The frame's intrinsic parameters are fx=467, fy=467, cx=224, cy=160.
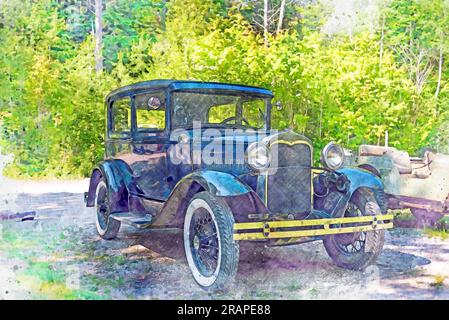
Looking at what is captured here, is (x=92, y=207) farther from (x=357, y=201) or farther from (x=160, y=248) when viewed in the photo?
(x=357, y=201)

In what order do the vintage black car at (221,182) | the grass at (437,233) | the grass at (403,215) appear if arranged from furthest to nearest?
the grass at (403,215)
the grass at (437,233)
the vintage black car at (221,182)

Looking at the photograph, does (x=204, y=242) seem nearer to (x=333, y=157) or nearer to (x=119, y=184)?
(x=333, y=157)

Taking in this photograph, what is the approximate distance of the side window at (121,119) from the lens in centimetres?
415

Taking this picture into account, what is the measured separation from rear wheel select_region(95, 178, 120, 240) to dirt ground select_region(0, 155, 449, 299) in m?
0.07

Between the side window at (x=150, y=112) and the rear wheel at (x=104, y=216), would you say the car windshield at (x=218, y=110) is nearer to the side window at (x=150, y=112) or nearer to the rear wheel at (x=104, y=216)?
the side window at (x=150, y=112)

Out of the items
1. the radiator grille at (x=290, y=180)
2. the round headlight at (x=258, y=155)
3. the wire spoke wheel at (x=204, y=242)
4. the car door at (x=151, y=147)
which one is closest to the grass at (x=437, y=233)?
the radiator grille at (x=290, y=180)

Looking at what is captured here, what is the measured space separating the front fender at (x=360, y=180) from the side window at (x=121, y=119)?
1.89m

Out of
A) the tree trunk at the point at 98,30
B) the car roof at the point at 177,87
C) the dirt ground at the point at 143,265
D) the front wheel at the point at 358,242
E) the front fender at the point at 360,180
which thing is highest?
the tree trunk at the point at 98,30

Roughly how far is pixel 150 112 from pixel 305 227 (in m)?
1.68

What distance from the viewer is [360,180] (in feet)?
11.3

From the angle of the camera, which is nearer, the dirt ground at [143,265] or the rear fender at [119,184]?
the dirt ground at [143,265]

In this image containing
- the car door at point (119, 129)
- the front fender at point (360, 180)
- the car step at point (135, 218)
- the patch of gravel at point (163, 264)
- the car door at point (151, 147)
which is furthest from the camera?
the car door at point (119, 129)

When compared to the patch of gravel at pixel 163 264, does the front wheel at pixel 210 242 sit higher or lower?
higher
